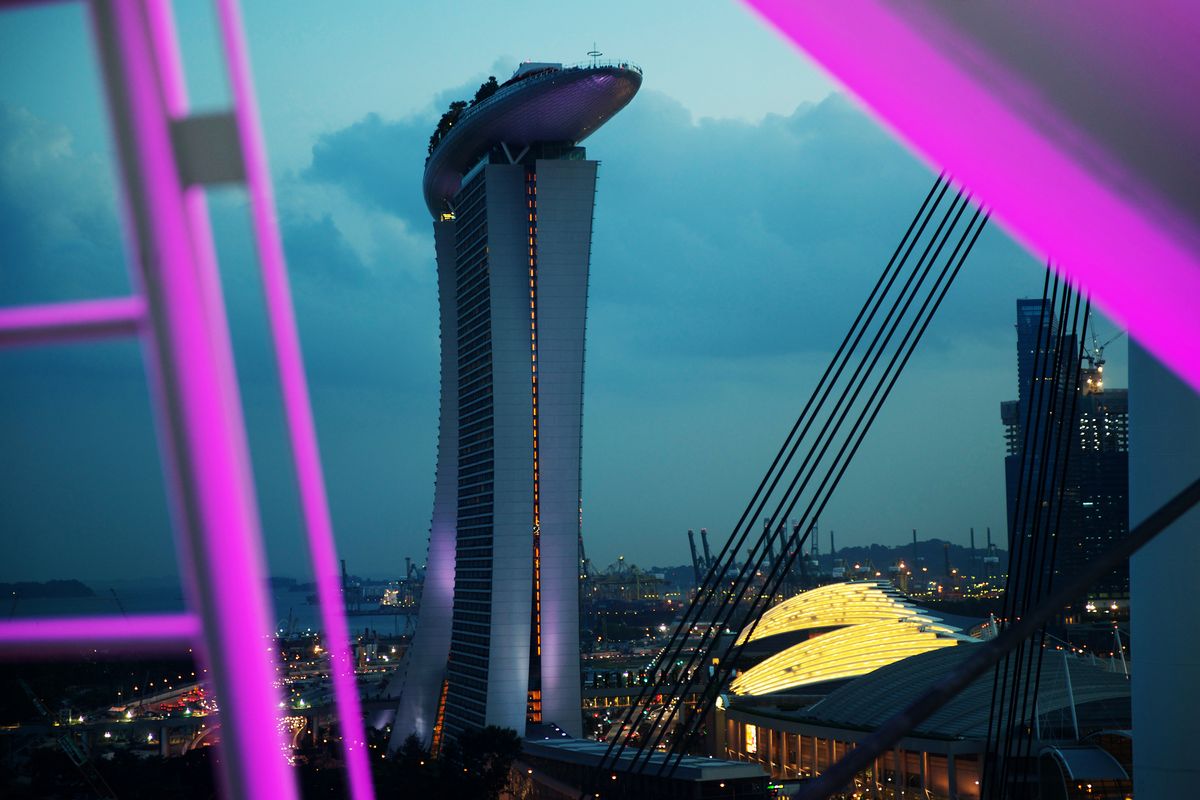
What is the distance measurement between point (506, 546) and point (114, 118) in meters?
30.2

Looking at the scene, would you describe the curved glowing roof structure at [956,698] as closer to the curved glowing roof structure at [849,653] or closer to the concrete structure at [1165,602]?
the curved glowing roof structure at [849,653]

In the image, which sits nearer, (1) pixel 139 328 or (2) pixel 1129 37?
(1) pixel 139 328

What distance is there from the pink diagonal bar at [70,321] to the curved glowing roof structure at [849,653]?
2747 cm

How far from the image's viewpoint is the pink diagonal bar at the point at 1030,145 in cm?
162

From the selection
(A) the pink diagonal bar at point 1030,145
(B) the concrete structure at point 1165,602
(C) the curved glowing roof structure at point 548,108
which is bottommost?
(B) the concrete structure at point 1165,602

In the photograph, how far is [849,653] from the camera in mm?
28250

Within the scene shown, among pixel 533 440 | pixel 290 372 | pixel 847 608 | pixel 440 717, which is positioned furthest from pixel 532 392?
pixel 290 372

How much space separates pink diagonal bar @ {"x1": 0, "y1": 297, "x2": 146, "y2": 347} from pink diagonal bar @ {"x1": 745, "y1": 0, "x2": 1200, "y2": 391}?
3.22 ft

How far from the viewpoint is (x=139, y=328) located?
78 centimetres

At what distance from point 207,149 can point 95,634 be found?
0.36 metres

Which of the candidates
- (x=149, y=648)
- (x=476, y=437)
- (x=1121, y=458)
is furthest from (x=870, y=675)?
(x=1121, y=458)

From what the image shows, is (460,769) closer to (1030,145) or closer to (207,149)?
Answer: (1030,145)

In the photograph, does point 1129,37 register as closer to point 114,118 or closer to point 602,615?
point 114,118

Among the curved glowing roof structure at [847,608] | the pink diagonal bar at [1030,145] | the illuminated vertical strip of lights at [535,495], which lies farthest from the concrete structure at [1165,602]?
the illuminated vertical strip of lights at [535,495]
